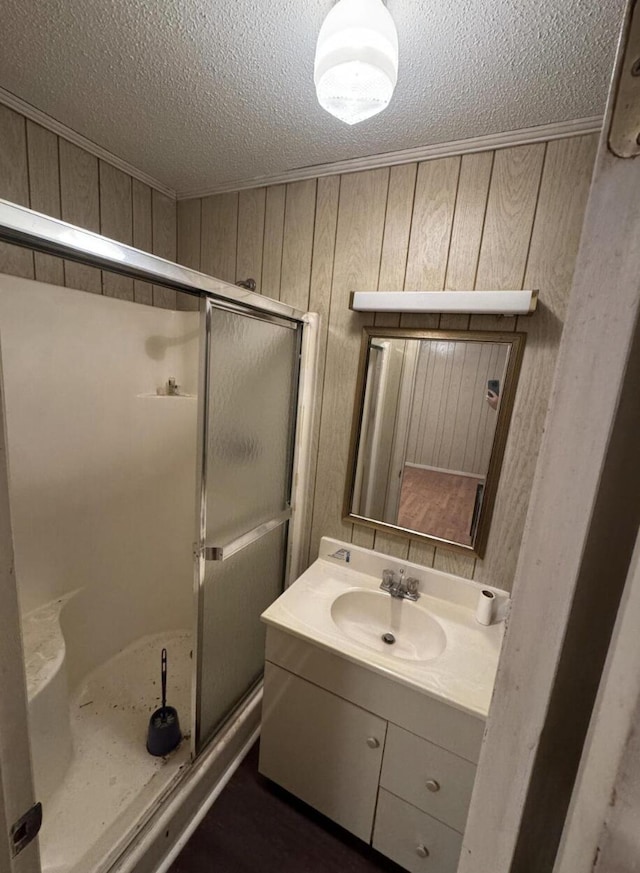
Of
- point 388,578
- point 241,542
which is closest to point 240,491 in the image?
point 241,542

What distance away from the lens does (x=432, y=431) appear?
141cm

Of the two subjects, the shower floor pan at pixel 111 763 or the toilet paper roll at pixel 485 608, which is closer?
the shower floor pan at pixel 111 763

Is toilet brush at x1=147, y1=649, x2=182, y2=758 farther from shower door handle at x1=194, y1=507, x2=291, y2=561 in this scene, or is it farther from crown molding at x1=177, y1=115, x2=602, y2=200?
crown molding at x1=177, y1=115, x2=602, y2=200

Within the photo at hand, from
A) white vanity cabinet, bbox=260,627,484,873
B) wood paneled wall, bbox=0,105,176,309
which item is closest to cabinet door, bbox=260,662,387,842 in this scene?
white vanity cabinet, bbox=260,627,484,873

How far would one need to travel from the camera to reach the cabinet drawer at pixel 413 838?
1.11 m

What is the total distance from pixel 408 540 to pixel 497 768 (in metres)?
1.20

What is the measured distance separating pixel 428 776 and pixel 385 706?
8.6 inches

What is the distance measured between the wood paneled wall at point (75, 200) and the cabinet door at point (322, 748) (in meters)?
1.62

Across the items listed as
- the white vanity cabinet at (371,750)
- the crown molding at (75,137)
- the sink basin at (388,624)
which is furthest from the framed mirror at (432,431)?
the crown molding at (75,137)

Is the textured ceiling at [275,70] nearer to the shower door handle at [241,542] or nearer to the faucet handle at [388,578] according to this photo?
the shower door handle at [241,542]

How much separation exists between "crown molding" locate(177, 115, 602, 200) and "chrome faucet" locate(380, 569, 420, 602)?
1496mm

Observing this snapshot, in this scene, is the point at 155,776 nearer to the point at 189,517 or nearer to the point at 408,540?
the point at 189,517

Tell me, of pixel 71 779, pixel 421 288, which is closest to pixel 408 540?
pixel 421 288

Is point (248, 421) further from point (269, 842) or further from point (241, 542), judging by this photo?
point (269, 842)
